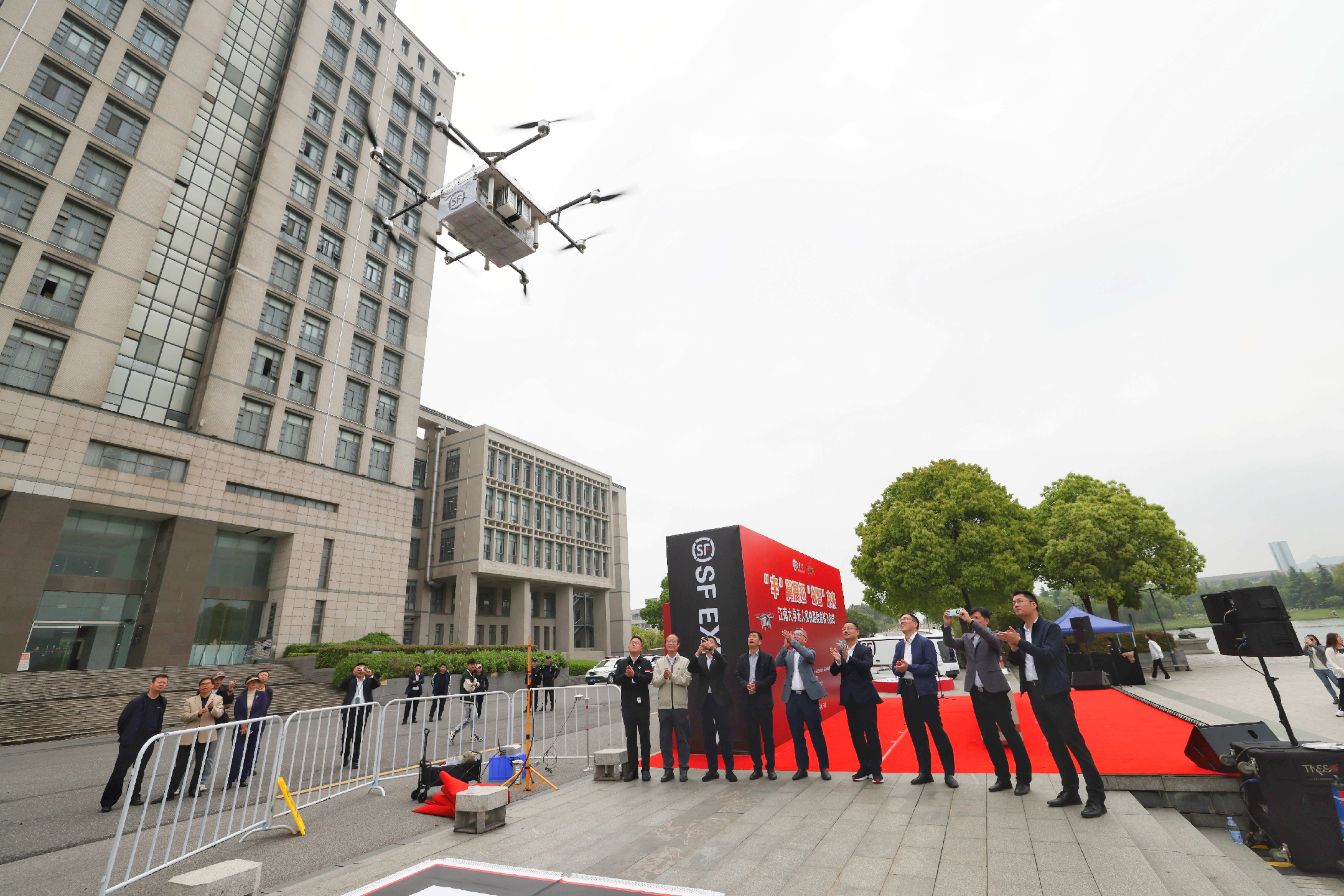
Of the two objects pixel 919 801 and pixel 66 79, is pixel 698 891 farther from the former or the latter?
pixel 66 79

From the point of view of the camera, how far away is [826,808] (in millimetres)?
5973

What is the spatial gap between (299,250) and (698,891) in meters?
37.2

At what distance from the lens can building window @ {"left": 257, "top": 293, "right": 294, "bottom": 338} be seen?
29.0 m

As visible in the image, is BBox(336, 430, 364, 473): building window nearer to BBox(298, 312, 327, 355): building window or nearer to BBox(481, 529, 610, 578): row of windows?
BBox(298, 312, 327, 355): building window

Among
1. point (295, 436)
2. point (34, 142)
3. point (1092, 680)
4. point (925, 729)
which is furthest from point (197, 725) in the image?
point (34, 142)

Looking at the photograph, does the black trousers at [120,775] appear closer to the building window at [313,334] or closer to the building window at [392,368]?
the building window at [313,334]

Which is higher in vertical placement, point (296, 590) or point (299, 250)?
point (299, 250)

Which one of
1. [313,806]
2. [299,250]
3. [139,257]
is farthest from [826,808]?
[299,250]

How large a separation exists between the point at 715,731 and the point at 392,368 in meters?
34.9

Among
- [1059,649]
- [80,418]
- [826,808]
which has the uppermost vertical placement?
[80,418]

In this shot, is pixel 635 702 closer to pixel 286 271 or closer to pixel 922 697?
pixel 922 697

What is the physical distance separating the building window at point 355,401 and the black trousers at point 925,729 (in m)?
33.8

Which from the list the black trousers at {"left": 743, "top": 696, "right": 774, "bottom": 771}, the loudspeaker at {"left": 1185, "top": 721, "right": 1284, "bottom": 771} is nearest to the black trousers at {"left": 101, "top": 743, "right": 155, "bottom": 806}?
the black trousers at {"left": 743, "top": 696, "right": 774, "bottom": 771}

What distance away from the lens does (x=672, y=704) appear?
782 centimetres
